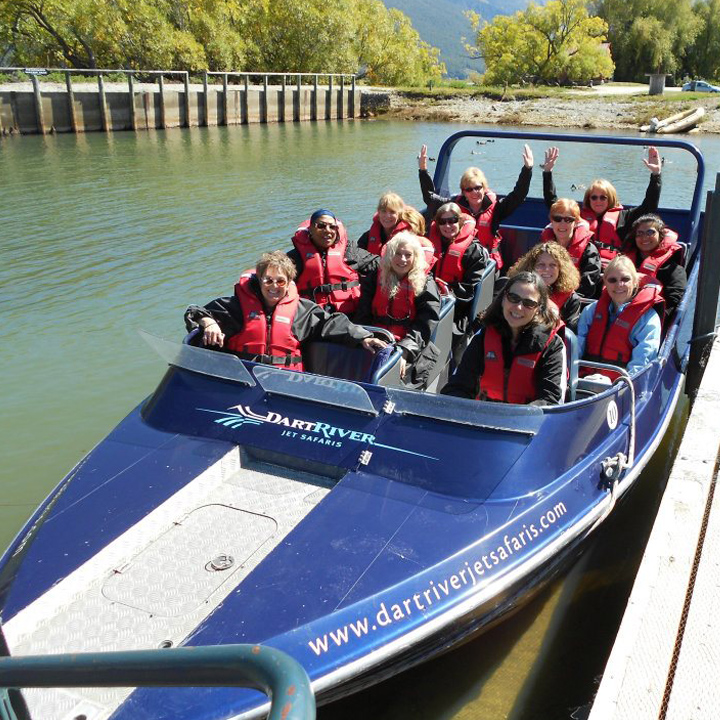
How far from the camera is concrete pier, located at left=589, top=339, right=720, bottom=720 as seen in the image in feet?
7.90

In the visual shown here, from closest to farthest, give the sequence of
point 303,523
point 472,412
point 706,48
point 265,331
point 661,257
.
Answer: point 303,523 → point 472,412 → point 265,331 → point 661,257 → point 706,48

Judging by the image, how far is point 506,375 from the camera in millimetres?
3795

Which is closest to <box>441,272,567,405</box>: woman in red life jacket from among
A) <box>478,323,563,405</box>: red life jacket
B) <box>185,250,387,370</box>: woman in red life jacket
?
<box>478,323,563,405</box>: red life jacket

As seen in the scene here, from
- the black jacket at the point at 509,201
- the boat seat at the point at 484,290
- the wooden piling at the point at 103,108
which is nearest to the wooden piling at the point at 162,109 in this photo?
the wooden piling at the point at 103,108

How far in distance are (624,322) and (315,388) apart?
1.95 meters

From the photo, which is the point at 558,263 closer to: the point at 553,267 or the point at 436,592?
the point at 553,267

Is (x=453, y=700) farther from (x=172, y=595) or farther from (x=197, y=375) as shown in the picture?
(x=197, y=375)

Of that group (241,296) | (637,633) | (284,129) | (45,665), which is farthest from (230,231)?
(284,129)

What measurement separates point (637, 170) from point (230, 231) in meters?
10.2

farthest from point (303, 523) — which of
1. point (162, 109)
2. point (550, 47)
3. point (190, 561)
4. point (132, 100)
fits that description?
point (550, 47)

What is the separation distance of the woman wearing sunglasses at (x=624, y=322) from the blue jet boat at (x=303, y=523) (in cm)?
31

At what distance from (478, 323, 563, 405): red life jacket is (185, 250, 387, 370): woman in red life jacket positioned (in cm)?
58

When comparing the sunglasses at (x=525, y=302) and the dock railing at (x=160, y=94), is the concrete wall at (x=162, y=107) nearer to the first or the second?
the dock railing at (x=160, y=94)

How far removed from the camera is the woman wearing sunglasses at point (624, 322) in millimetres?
4375
